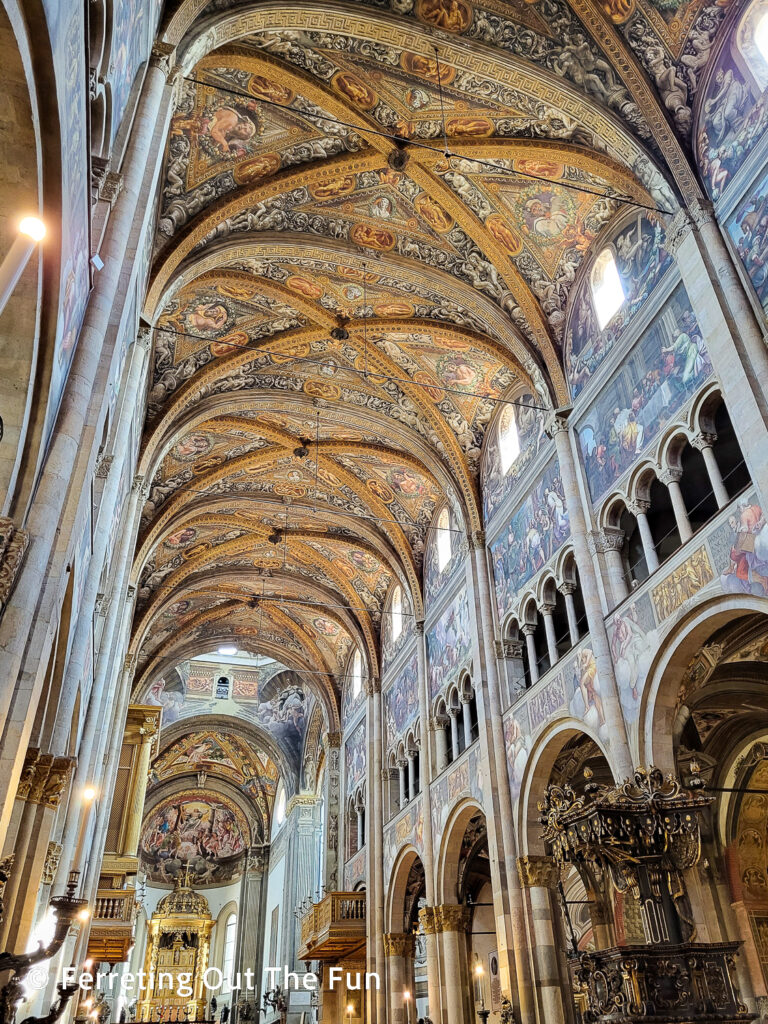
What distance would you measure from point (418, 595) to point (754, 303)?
43.6ft

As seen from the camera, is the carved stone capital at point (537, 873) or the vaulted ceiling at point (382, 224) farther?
the carved stone capital at point (537, 873)

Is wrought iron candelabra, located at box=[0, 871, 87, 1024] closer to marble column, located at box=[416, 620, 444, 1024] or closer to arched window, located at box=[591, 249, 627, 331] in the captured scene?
arched window, located at box=[591, 249, 627, 331]

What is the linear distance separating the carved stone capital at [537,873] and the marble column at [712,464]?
700 cm

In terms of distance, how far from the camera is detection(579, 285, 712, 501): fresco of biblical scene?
37.6 feet

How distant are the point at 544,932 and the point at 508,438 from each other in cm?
933

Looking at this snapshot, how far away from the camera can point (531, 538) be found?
15898 millimetres

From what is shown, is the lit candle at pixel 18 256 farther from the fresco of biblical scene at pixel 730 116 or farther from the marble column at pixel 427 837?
the marble column at pixel 427 837

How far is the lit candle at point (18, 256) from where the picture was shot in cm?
325

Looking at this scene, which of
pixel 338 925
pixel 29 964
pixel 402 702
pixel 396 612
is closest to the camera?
pixel 29 964

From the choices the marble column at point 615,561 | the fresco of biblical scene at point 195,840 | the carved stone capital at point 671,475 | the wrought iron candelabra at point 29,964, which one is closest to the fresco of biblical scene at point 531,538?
the marble column at point 615,561

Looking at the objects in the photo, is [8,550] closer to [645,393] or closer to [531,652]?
[645,393]

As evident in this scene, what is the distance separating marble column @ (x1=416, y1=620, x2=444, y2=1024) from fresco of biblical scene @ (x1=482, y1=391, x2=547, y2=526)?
4623 mm

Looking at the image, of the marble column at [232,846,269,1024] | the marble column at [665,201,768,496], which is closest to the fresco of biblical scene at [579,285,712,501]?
the marble column at [665,201,768,496]

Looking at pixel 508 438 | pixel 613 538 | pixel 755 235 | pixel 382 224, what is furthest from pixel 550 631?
pixel 382 224
